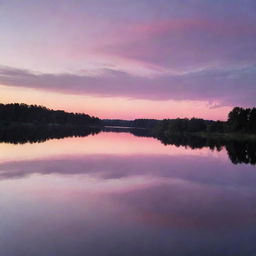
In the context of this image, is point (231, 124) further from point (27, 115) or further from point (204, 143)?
point (27, 115)

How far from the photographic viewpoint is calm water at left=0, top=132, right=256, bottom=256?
10484 millimetres

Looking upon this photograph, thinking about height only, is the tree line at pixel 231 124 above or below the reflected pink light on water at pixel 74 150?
above

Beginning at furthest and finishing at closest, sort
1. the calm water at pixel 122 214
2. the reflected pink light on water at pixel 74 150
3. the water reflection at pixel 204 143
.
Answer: the water reflection at pixel 204 143 < the reflected pink light on water at pixel 74 150 < the calm water at pixel 122 214

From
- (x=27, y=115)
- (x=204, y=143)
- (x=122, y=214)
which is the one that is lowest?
(x=122, y=214)

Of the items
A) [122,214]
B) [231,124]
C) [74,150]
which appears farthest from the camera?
[231,124]

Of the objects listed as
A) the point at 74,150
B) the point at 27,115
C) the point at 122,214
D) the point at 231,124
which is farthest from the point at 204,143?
the point at 27,115

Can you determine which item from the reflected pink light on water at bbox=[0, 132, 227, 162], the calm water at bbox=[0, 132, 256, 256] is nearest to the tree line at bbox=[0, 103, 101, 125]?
the reflected pink light on water at bbox=[0, 132, 227, 162]

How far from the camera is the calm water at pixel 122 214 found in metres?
10.5

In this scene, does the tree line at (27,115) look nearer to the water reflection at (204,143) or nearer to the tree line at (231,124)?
the water reflection at (204,143)

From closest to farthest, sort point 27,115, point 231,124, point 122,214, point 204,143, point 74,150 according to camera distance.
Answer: point 122,214 → point 74,150 → point 204,143 → point 231,124 → point 27,115

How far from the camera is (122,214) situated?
14.0 metres

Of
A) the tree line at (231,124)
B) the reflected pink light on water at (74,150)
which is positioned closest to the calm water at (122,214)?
the reflected pink light on water at (74,150)

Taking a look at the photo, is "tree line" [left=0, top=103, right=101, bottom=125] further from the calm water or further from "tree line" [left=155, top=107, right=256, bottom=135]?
the calm water

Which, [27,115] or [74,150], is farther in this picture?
[27,115]
